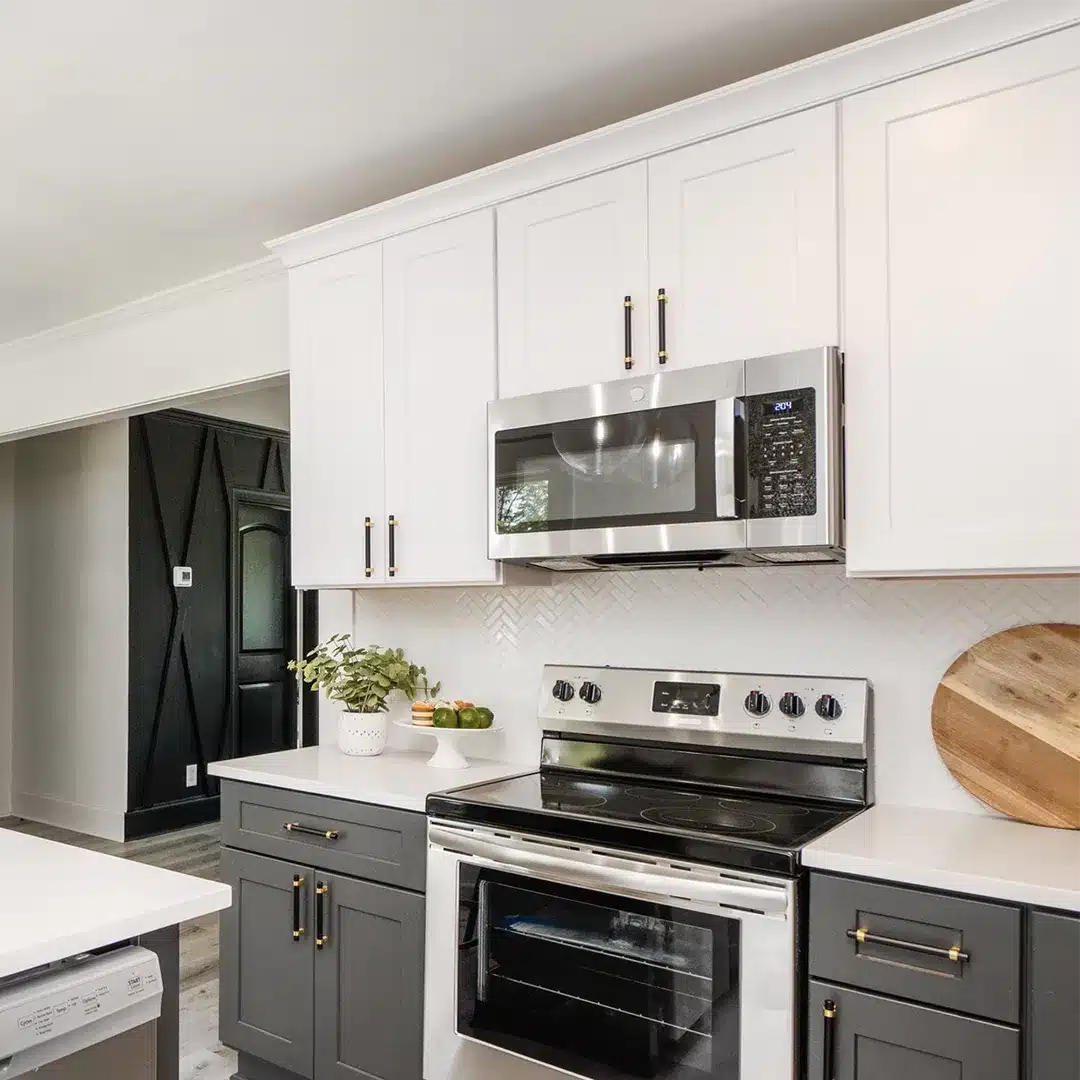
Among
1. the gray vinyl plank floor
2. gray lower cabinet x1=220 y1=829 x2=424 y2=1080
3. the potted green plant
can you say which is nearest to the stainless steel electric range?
gray lower cabinet x1=220 y1=829 x2=424 y2=1080

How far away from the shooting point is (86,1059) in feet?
4.69

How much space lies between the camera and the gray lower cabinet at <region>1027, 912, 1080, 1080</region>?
1558 mm

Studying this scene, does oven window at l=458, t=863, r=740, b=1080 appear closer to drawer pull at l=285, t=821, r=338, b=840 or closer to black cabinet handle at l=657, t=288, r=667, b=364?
drawer pull at l=285, t=821, r=338, b=840

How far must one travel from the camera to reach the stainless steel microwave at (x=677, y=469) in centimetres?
202

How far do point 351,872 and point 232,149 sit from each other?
75.2 inches

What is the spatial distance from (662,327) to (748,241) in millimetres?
259

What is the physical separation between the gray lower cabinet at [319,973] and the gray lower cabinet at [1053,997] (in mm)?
1298

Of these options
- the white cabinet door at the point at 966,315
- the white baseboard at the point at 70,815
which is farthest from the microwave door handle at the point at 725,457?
the white baseboard at the point at 70,815

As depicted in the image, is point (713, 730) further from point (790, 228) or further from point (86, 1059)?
point (86, 1059)

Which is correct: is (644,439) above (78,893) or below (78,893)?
above

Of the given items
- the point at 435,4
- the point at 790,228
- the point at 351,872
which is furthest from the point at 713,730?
the point at 435,4

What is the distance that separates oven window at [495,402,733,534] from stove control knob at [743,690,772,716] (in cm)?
49

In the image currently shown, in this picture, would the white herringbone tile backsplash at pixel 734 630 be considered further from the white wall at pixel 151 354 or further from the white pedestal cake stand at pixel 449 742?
the white wall at pixel 151 354

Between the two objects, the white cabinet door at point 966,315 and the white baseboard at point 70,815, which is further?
the white baseboard at point 70,815
